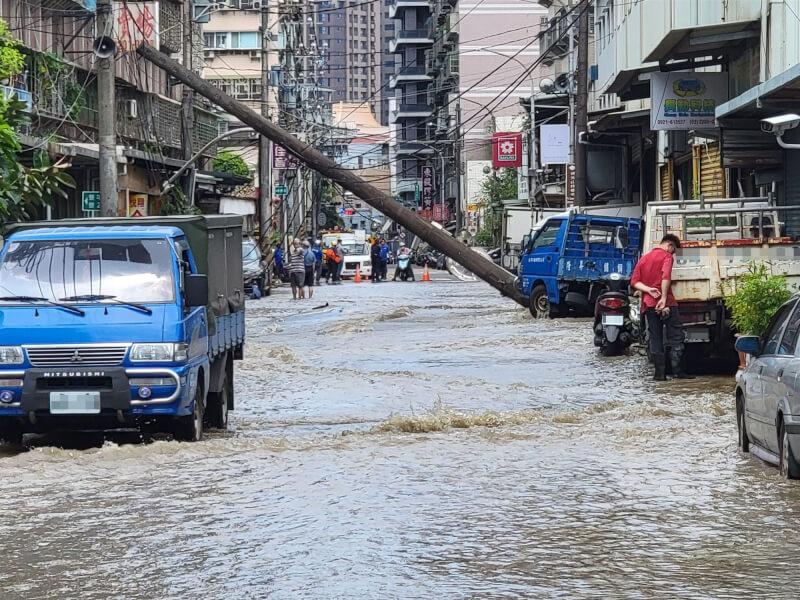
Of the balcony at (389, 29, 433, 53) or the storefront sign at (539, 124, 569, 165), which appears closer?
the storefront sign at (539, 124, 569, 165)

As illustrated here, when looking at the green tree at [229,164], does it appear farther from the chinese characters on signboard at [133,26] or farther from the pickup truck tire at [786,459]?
the pickup truck tire at [786,459]

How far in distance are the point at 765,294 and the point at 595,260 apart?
15.1 metres

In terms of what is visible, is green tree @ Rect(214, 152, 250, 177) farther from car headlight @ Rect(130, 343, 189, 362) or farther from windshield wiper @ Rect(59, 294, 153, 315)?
car headlight @ Rect(130, 343, 189, 362)

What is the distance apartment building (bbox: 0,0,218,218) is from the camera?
3731cm

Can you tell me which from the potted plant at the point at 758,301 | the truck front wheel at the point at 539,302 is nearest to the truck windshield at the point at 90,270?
the potted plant at the point at 758,301

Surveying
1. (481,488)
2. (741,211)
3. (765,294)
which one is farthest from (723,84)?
(481,488)

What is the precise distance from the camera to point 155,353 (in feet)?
42.7

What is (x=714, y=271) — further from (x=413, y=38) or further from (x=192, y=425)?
(x=413, y=38)

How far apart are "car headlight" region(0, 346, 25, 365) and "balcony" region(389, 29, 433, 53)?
147 m

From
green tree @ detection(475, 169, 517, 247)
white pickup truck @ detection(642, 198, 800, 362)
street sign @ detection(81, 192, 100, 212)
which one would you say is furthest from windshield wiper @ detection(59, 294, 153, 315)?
green tree @ detection(475, 169, 517, 247)

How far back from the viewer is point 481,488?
36.2ft

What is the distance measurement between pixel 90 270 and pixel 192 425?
169cm

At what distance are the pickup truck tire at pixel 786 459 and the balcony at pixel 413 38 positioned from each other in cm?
14905

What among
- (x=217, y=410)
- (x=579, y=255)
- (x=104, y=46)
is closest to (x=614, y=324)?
(x=579, y=255)
